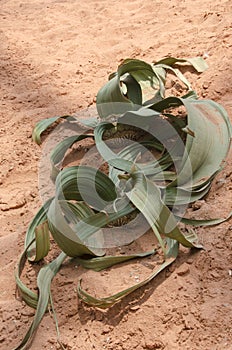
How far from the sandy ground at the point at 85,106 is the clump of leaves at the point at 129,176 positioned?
0.15 ft

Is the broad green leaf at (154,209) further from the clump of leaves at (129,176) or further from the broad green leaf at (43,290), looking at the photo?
the broad green leaf at (43,290)

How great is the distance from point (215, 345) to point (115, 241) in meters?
0.48

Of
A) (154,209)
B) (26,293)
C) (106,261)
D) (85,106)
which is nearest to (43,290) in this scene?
(26,293)

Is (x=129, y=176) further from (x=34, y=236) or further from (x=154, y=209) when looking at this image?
(x=34, y=236)

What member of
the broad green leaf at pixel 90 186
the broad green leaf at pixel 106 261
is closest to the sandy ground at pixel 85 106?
the broad green leaf at pixel 106 261

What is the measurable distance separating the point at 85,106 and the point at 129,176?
74 cm

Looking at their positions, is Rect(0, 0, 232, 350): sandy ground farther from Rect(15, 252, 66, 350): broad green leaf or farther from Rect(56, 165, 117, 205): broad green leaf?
Rect(56, 165, 117, 205): broad green leaf

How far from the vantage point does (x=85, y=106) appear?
252cm

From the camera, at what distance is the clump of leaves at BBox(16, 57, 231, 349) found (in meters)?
1.70

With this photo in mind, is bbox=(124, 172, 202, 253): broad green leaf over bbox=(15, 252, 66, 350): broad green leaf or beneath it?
over

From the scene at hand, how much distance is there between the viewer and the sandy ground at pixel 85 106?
154 cm

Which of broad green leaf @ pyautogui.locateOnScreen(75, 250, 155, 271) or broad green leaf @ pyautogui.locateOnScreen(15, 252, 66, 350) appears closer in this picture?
broad green leaf @ pyautogui.locateOnScreen(15, 252, 66, 350)

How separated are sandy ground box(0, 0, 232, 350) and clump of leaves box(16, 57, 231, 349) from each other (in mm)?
46

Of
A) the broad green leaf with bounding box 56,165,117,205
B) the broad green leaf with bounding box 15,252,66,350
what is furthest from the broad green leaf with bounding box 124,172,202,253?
the broad green leaf with bounding box 15,252,66,350
